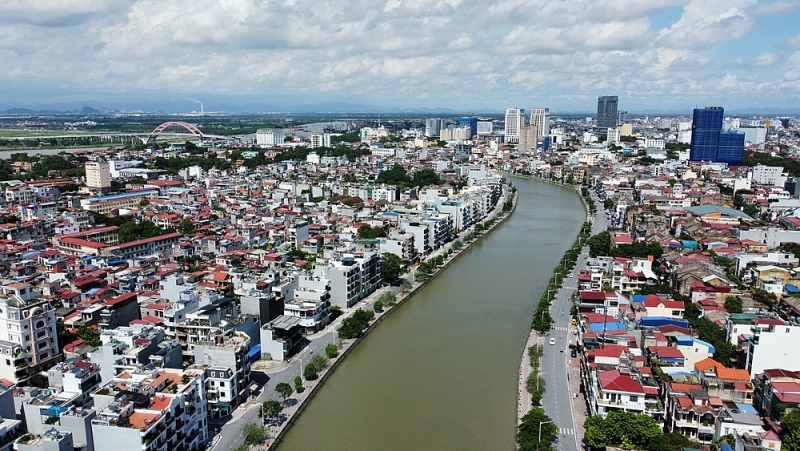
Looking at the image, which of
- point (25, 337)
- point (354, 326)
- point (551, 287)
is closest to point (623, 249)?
point (551, 287)

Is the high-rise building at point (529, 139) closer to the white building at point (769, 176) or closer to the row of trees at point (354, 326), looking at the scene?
the white building at point (769, 176)

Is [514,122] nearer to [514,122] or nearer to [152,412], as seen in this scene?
[514,122]

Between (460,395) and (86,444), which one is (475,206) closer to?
(460,395)

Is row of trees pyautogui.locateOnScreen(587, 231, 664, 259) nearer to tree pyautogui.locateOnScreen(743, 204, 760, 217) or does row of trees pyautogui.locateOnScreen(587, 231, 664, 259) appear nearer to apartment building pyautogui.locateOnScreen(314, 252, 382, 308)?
apartment building pyautogui.locateOnScreen(314, 252, 382, 308)

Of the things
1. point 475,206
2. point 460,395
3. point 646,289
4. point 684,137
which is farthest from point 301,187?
point 684,137

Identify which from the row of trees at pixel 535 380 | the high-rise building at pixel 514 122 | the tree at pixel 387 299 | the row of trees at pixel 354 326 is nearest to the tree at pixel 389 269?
the tree at pixel 387 299

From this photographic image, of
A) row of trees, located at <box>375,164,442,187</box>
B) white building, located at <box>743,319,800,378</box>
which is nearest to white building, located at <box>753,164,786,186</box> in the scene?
row of trees, located at <box>375,164,442,187</box>

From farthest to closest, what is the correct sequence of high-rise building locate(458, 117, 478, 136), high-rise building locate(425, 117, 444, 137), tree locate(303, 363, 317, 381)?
high-rise building locate(458, 117, 478, 136), high-rise building locate(425, 117, 444, 137), tree locate(303, 363, 317, 381)
